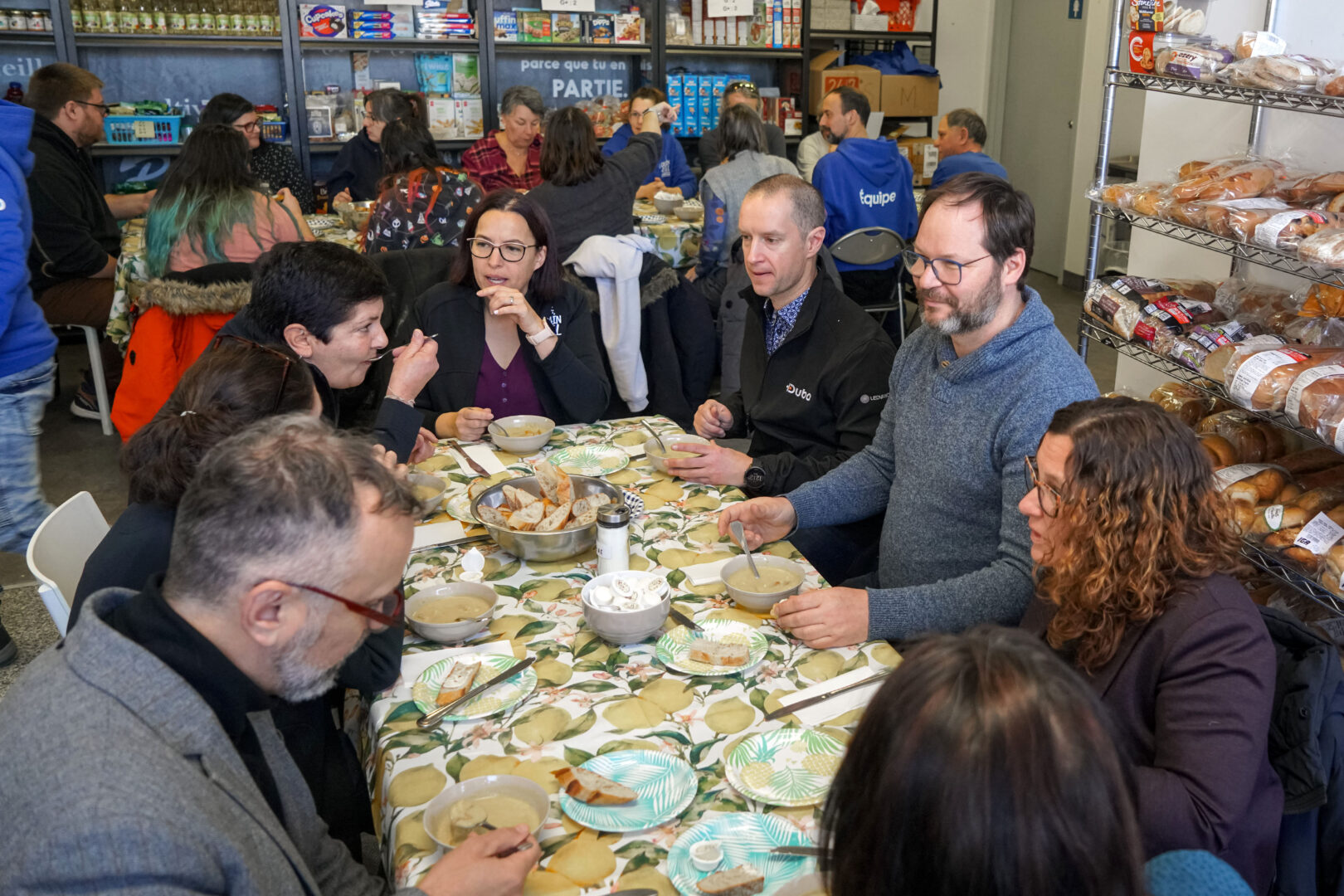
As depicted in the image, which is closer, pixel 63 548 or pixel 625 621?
pixel 625 621

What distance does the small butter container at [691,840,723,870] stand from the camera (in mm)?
1171

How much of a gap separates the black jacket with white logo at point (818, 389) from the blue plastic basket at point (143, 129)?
4.54 metres

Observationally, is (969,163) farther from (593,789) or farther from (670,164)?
(593,789)

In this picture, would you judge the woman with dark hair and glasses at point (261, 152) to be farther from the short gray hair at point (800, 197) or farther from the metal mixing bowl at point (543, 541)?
the metal mixing bowl at point (543, 541)

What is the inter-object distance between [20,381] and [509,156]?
10.2ft

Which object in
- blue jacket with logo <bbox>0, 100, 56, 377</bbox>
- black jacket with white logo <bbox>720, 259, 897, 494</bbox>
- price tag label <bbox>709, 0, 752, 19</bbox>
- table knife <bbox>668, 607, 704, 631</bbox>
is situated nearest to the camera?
table knife <bbox>668, 607, 704, 631</bbox>

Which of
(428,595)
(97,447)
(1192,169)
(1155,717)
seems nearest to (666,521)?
(428,595)

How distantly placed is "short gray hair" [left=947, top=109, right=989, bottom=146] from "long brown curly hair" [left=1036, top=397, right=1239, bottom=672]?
5.12 metres

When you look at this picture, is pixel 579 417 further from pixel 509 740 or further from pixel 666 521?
pixel 509 740

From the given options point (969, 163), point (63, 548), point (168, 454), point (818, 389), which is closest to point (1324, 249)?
point (818, 389)

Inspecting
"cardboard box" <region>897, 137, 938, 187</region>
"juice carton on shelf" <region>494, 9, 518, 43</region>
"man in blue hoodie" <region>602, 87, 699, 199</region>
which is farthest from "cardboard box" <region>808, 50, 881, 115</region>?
"juice carton on shelf" <region>494, 9, 518, 43</region>

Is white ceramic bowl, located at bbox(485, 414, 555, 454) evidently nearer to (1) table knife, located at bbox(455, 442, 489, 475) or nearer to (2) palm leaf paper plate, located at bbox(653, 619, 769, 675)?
(1) table knife, located at bbox(455, 442, 489, 475)

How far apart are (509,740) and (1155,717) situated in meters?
0.84

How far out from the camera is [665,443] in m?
2.53
